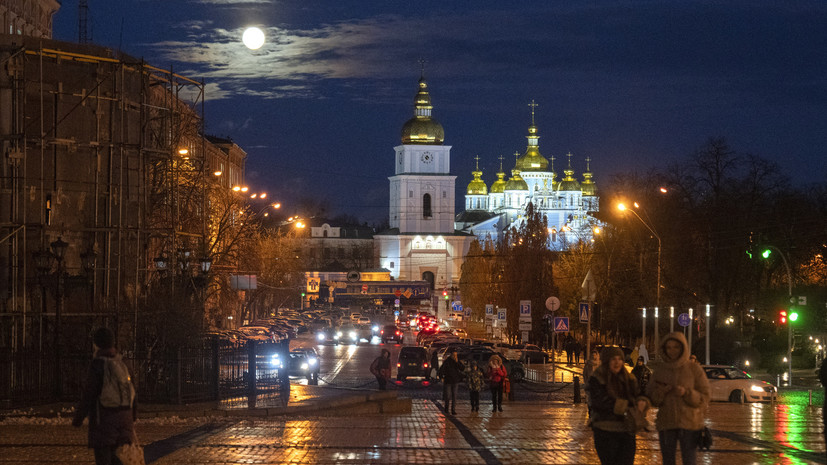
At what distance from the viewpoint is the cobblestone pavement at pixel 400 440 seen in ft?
52.3

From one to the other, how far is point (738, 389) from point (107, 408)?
24.0 meters

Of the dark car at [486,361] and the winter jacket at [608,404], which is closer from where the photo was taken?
the winter jacket at [608,404]

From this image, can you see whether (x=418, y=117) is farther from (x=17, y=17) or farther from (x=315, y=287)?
(x=17, y=17)

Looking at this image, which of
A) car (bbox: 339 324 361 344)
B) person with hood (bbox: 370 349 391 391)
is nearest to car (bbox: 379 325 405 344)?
car (bbox: 339 324 361 344)

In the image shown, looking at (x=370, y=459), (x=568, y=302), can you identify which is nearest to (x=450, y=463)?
(x=370, y=459)

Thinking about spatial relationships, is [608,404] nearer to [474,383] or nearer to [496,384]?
[496,384]

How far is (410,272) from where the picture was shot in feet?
555

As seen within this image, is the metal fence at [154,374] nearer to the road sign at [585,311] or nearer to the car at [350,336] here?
the road sign at [585,311]

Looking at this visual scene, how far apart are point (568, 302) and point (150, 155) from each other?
43415 millimetres

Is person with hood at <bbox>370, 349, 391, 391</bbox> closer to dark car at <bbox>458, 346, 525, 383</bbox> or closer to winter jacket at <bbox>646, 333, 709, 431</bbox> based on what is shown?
dark car at <bbox>458, 346, 525, 383</bbox>

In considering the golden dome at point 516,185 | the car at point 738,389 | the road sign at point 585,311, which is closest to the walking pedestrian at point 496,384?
the car at point 738,389

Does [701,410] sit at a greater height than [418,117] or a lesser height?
lesser

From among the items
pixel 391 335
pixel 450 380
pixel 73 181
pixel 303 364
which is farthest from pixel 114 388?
pixel 391 335

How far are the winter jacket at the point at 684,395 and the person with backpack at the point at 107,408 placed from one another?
5119 millimetres
